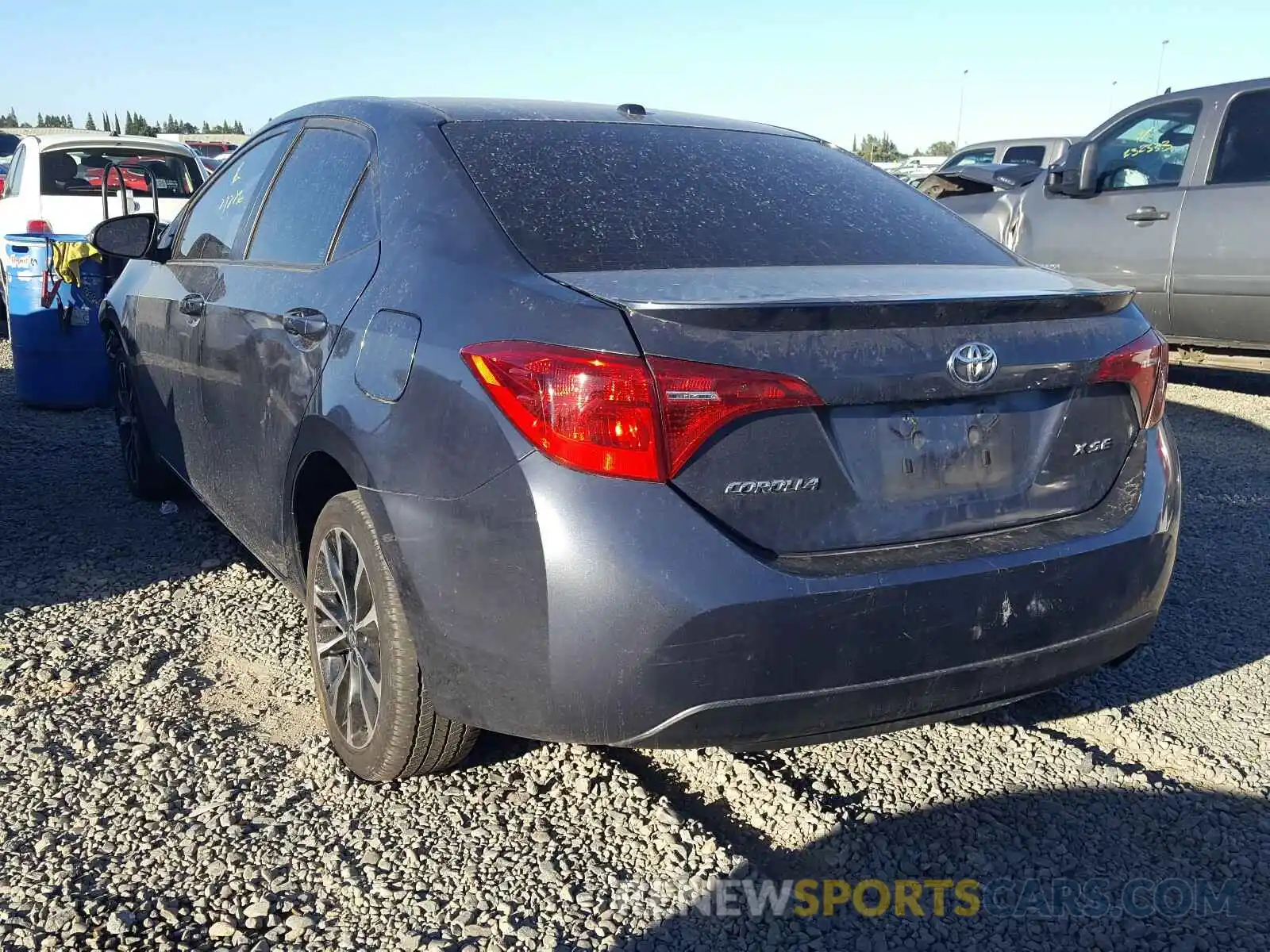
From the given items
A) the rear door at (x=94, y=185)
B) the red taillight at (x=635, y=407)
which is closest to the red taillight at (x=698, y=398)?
the red taillight at (x=635, y=407)

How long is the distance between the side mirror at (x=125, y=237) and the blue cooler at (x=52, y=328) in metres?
2.40

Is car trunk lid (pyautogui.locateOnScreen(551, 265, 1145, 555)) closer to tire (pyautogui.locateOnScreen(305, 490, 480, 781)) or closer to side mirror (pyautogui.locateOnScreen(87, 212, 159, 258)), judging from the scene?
tire (pyautogui.locateOnScreen(305, 490, 480, 781))

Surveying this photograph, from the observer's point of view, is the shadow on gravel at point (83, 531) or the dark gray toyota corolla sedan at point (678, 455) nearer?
the dark gray toyota corolla sedan at point (678, 455)

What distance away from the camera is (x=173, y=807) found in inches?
106

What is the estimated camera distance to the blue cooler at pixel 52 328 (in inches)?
268

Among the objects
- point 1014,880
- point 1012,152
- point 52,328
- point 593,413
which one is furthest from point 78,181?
point 1012,152

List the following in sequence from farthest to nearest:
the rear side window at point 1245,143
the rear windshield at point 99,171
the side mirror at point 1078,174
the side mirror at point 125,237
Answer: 1. the rear windshield at point 99,171
2. the side mirror at point 1078,174
3. the rear side window at point 1245,143
4. the side mirror at point 125,237

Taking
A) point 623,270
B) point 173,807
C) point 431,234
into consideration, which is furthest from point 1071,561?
point 173,807

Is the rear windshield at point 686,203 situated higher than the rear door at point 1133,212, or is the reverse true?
→ the rear windshield at point 686,203

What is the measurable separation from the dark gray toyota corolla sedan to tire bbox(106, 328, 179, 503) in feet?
6.81

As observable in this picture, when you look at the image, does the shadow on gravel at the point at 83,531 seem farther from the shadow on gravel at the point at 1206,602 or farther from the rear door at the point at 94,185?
the rear door at the point at 94,185

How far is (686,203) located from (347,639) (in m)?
1.35

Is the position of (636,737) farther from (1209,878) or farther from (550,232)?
(1209,878)

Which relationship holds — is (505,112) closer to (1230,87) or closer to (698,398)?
(698,398)
